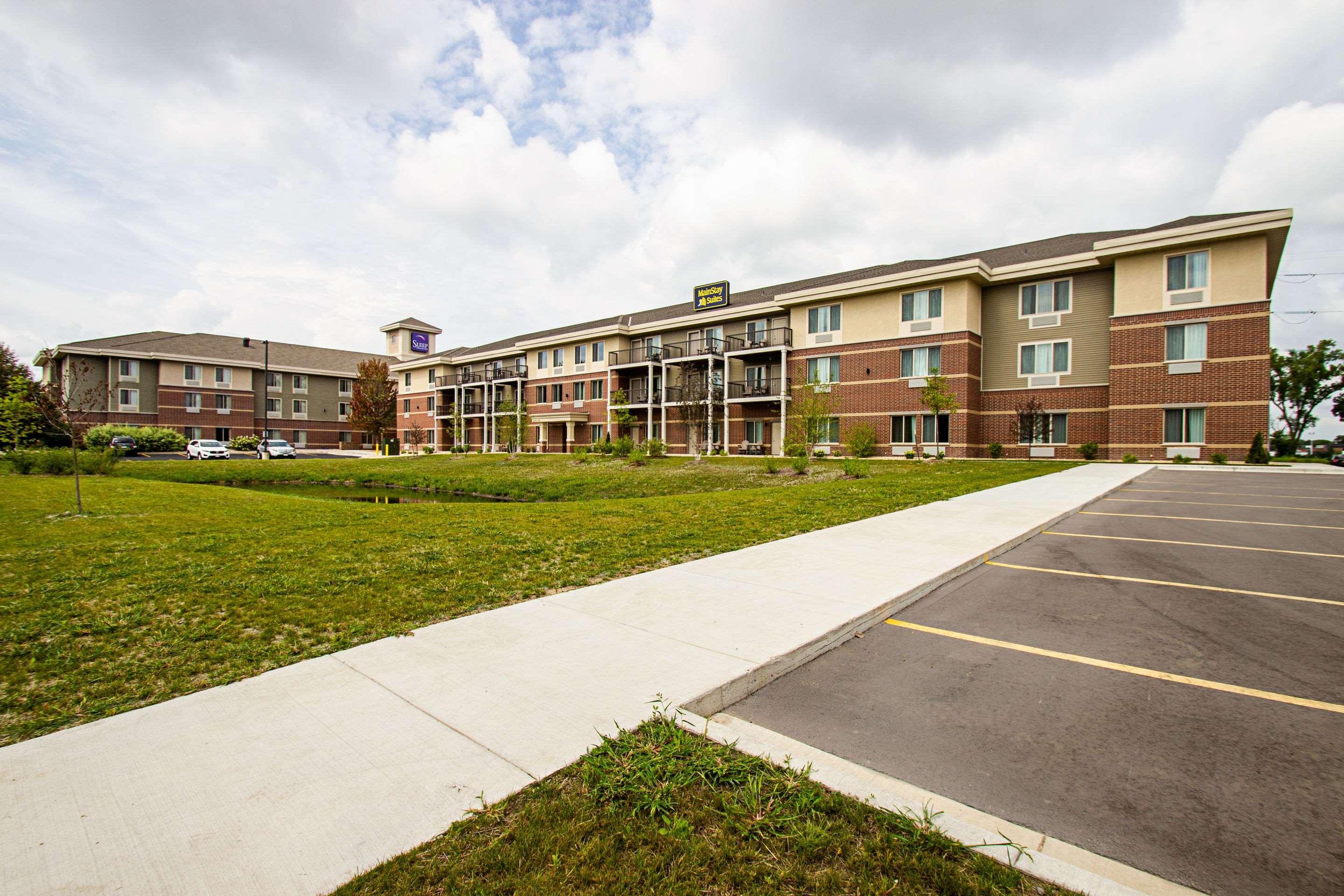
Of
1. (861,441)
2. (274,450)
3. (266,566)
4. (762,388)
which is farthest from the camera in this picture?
(274,450)

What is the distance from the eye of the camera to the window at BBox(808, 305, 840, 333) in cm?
3712

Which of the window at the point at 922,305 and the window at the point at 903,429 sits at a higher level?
the window at the point at 922,305

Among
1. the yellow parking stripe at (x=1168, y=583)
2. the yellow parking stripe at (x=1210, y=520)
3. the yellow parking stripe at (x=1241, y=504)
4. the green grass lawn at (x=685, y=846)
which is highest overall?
the yellow parking stripe at (x=1241, y=504)

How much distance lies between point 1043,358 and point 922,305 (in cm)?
696

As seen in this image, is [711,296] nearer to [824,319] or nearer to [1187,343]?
[824,319]

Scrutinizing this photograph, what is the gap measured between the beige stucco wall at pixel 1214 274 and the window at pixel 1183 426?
4854 mm

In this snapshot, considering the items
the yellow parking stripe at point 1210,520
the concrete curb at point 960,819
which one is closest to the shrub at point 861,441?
the yellow parking stripe at point 1210,520

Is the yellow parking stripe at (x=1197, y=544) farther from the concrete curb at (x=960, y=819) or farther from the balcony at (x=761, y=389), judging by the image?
the balcony at (x=761, y=389)

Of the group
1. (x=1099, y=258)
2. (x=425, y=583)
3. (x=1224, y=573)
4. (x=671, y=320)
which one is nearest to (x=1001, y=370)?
(x=1099, y=258)

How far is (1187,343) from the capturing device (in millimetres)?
27328

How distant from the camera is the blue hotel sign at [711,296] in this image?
42.7m

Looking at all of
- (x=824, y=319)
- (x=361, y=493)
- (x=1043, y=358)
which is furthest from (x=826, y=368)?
(x=361, y=493)

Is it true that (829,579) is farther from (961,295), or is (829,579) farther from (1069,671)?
(961,295)

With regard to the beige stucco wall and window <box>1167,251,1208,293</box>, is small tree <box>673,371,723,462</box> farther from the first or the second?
window <box>1167,251,1208,293</box>
